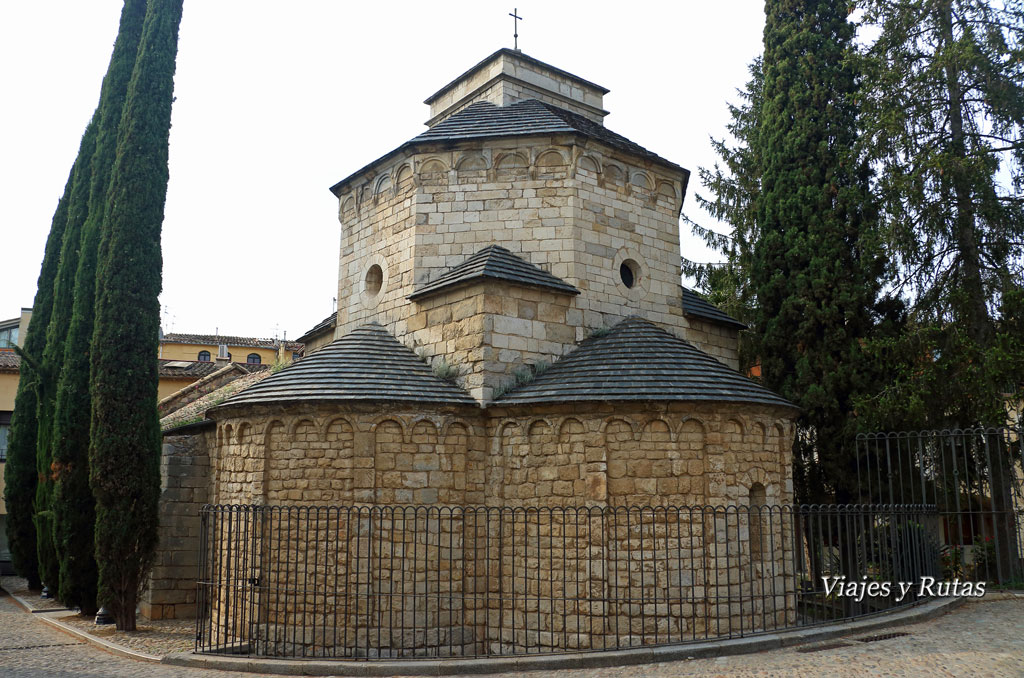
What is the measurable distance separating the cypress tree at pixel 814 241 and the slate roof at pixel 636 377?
3440 millimetres

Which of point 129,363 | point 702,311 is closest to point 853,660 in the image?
point 702,311

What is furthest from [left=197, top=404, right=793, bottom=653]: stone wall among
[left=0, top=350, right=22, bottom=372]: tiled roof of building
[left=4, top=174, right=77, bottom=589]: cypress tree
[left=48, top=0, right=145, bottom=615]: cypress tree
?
[left=0, top=350, right=22, bottom=372]: tiled roof of building

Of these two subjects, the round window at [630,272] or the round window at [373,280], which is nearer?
the round window at [630,272]

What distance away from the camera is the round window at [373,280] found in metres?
13.6

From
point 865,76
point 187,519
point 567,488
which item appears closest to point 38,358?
point 187,519

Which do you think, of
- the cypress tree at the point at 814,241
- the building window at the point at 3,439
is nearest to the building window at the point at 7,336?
the building window at the point at 3,439

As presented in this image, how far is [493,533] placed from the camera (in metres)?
10.6

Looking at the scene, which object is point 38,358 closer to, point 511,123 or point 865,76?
point 511,123

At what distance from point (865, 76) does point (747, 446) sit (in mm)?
7968

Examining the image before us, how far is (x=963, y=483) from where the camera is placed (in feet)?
45.9

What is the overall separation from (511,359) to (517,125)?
171 inches

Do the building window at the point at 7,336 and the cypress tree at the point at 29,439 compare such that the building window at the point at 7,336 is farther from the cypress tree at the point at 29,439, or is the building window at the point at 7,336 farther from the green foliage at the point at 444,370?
the green foliage at the point at 444,370

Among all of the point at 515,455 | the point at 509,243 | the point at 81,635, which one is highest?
the point at 509,243

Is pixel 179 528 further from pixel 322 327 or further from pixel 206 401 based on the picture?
pixel 206 401
